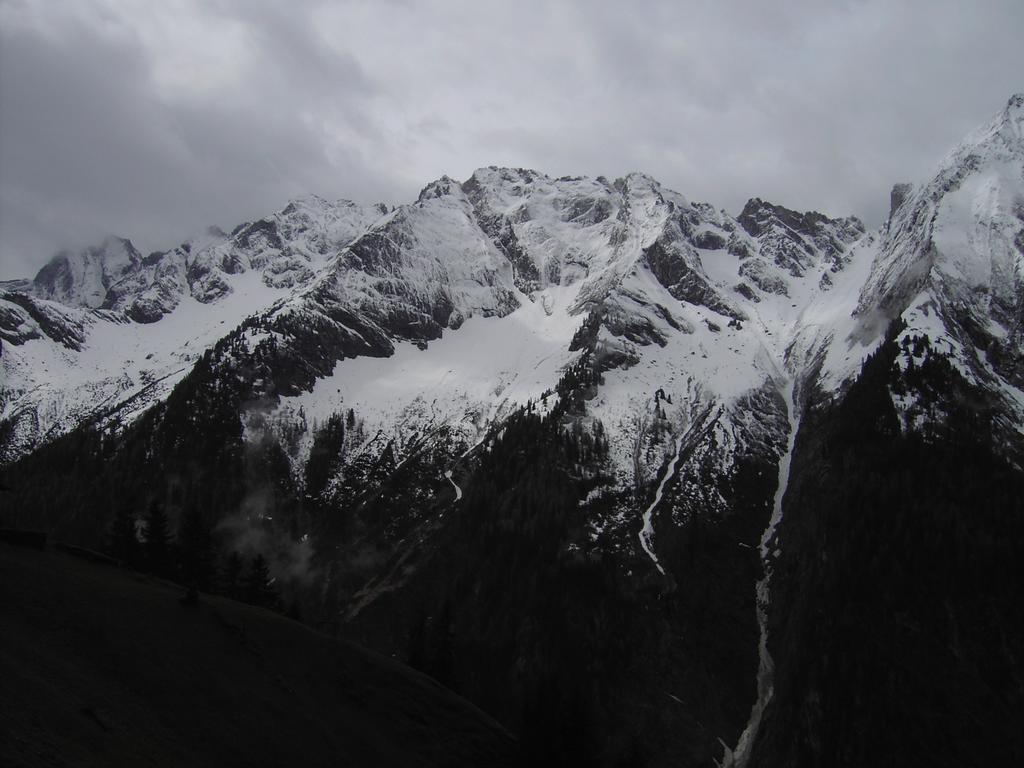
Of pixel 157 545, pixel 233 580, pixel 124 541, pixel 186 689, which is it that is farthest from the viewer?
pixel 233 580

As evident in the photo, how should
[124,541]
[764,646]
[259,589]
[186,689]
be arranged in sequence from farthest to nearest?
[764,646] → [259,589] → [124,541] → [186,689]

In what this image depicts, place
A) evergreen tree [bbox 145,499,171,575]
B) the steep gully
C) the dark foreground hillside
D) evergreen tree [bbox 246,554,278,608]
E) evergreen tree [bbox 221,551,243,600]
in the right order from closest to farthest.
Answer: the dark foreground hillside → evergreen tree [bbox 145,499,171,575] → evergreen tree [bbox 221,551,243,600] → evergreen tree [bbox 246,554,278,608] → the steep gully

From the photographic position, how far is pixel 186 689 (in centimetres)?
4706

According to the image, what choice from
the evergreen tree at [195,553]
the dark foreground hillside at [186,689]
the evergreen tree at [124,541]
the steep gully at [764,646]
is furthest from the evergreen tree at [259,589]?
the steep gully at [764,646]

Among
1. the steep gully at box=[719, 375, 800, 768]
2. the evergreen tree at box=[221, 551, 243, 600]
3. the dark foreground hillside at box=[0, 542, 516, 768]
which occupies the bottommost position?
the dark foreground hillside at box=[0, 542, 516, 768]

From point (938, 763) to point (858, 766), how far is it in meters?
10.8

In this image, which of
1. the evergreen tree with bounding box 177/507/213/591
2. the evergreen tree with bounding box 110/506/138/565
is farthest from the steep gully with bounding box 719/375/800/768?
the evergreen tree with bounding box 110/506/138/565

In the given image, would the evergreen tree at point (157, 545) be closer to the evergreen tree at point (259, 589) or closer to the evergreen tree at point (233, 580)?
the evergreen tree at point (233, 580)

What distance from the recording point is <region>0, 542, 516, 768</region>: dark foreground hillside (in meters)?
37.2

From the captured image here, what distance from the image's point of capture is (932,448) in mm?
153125

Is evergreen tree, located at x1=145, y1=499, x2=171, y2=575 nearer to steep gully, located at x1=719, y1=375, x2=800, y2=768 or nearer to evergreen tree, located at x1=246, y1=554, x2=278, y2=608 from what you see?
evergreen tree, located at x1=246, y1=554, x2=278, y2=608

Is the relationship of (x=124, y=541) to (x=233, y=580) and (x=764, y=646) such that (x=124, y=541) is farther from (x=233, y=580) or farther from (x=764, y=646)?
(x=764, y=646)

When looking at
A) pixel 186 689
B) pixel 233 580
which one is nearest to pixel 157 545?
pixel 233 580

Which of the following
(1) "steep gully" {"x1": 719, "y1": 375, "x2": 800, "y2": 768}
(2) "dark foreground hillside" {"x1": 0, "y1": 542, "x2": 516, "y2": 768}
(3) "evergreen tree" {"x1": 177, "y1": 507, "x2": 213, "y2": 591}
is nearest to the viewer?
(2) "dark foreground hillside" {"x1": 0, "y1": 542, "x2": 516, "y2": 768}
